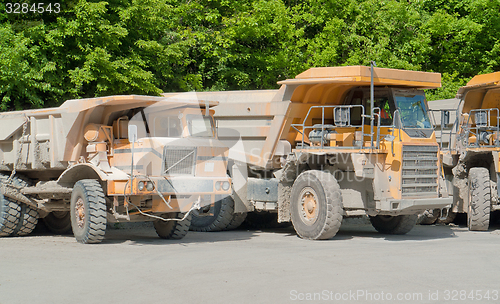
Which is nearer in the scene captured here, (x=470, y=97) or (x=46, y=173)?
(x=46, y=173)

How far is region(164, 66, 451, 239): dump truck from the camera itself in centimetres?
1166

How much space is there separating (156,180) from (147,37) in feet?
26.9

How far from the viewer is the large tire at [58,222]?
1383 centimetres

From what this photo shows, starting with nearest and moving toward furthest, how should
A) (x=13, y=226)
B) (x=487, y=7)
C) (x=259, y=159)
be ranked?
(x=13, y=226) → (x=259, y=159) → (x=487, y=7)

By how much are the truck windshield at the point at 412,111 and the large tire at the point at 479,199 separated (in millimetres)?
1988

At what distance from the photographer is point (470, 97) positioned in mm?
14930

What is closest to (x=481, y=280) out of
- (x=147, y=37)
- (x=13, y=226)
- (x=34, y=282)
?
(x=34, y=282)

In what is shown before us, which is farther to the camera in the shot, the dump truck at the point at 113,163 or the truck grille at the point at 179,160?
the truck grille at the point at 179,160

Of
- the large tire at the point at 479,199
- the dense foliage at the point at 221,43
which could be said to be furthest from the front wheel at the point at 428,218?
the dense foliage at the point at 221,43

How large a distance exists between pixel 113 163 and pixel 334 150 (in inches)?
164

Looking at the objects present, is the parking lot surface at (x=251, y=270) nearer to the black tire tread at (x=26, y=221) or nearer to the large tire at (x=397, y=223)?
the black tire tread at (x=26, y=221)

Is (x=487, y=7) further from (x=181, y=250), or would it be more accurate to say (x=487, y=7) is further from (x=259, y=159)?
(x=181, y=250)

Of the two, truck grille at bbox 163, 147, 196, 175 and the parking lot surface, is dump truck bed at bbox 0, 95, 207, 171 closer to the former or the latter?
truck grille at bbox 163, 147, 196, 175

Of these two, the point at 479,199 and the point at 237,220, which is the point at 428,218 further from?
the point at 237,220
